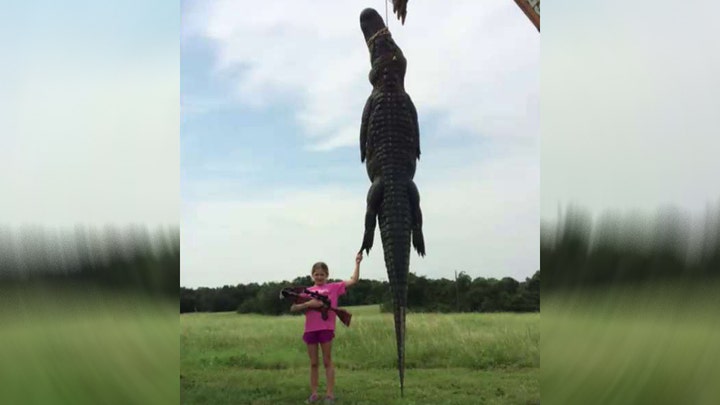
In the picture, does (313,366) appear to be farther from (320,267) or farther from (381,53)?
(381,53)

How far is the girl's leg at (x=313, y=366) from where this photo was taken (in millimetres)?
4387

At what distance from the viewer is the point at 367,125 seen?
15.3 ft

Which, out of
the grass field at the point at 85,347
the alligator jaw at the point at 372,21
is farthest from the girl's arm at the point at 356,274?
the alligator jaw at the point at 372,21

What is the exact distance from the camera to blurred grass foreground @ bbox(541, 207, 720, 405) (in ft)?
13.9

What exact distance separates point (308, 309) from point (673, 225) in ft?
6.91

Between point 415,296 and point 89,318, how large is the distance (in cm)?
195

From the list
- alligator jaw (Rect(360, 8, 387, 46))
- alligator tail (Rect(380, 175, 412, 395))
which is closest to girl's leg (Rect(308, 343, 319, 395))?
alligator tail (Rect(380, 175, 412, 395))

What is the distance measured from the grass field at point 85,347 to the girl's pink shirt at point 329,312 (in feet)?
3.12

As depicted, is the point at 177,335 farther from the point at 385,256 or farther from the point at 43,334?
the point at 385,256

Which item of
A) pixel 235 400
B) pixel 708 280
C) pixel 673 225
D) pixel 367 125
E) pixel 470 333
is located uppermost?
pixel 367 125

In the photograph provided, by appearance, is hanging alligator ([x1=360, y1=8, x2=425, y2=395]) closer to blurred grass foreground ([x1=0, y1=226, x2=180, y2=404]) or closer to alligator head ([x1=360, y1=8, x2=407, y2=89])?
alligator head ([x1=360, y1=8, x2=407, y2=89])

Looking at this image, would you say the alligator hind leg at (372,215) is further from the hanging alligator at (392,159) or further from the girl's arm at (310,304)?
the girl's arm at (310,304)

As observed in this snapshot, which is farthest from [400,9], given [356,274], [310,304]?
[310,304]

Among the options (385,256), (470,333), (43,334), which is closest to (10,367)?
(43,334)
